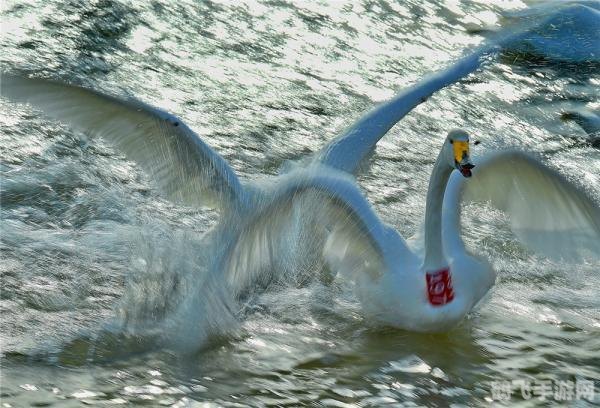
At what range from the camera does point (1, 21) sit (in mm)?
9664

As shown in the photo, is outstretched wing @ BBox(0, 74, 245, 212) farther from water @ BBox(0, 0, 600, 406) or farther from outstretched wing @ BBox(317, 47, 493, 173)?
outstretched wing @ BBox(317, 47, 493, 173)

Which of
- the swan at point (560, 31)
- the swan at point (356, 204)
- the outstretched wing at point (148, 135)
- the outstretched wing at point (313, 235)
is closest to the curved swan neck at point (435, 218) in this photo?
the swan at point (356, 204)

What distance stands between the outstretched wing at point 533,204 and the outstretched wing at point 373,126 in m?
0.52

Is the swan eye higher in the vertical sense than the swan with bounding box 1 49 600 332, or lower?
higher

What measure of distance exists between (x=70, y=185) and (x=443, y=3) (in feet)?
19.4

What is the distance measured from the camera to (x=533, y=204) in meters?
5.99

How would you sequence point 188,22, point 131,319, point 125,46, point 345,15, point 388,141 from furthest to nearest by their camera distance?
point 345,15, point 188,22, point 125,46, point 388,141, point 131,319

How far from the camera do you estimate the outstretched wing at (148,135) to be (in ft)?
16.6

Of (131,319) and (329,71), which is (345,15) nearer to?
A: (329,71)

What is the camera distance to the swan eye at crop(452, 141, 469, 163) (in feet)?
17.8

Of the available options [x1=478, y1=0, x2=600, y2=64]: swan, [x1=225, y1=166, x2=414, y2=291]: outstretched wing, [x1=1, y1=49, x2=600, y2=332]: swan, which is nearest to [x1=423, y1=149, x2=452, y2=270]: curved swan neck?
[x1=1, y1=49, x2=600, y2=332]: swan

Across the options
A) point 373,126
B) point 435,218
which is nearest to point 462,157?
point 435,218

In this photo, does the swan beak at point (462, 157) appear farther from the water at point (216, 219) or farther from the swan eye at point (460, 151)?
the water at point (216, 219)

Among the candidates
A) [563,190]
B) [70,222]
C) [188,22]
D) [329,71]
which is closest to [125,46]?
[188,22]
